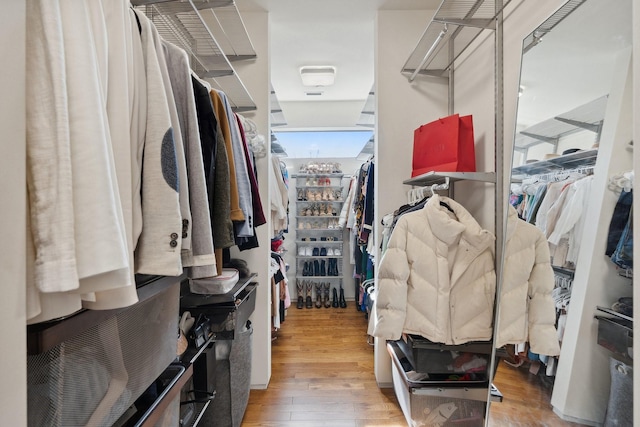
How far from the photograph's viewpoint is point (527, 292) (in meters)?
1.23

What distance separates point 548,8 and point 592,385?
131cm

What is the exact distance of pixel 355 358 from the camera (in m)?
2.44

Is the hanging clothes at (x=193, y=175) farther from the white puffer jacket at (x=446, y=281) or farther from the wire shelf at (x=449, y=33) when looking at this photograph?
the wire shelf at (x=449, y=33)

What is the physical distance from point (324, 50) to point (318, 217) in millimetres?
2007

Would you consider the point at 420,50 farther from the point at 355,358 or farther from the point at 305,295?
the point at 305,295

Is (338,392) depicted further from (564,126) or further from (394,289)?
(564,126)

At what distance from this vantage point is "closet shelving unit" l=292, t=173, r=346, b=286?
3.91 meters

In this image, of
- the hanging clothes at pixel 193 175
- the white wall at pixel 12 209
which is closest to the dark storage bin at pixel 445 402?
the hanging clothes at pixel 193 175

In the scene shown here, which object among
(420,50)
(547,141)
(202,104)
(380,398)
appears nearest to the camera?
(202,104)

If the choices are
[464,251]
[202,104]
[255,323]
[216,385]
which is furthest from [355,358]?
[202,104]

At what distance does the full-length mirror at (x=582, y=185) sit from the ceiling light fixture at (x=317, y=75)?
207cm

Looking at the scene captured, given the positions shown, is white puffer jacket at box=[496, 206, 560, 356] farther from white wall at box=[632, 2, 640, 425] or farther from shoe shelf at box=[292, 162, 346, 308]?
shoe shelf at box=[292, 162, 346, 308]

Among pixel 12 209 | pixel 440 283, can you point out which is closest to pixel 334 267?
pixel 440 283

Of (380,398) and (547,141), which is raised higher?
(547,141)
